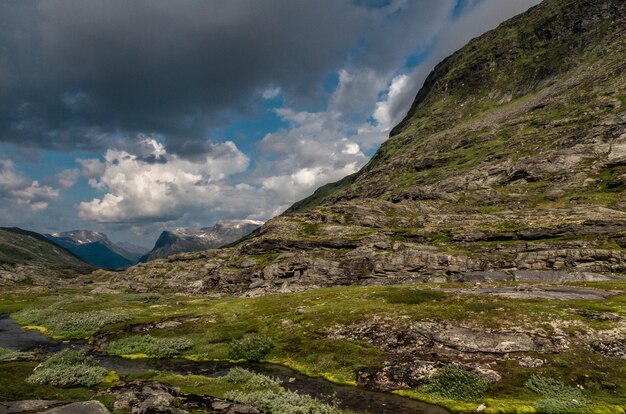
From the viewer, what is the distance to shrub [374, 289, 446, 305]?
56.1 metres

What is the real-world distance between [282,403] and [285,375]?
12.8 meters

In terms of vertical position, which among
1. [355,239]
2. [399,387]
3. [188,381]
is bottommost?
[399,387]

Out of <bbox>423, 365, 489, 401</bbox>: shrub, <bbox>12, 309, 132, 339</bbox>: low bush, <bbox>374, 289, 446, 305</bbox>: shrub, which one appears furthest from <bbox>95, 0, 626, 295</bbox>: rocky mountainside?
<bbox>423, 365, 489, 401</bbox>: shrub

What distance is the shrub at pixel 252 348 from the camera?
44000mm

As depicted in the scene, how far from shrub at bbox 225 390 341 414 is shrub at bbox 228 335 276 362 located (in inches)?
640

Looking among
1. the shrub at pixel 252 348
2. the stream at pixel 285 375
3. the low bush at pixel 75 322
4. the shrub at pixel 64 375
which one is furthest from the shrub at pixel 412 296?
the low bush at pixel 75 322

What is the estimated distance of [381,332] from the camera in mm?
44562

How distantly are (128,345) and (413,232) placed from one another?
355ft

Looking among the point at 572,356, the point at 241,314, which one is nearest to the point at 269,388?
the point at 572,356

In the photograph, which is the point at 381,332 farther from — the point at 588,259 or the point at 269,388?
the point at 588,259

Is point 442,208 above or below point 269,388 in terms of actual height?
above

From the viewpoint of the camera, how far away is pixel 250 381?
3197cm

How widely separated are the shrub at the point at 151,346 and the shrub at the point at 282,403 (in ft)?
75.6

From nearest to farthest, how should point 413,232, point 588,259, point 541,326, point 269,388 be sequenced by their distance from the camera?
1. point 269,388
2. point 541,326
3. point 588,259
4. point 413,232
